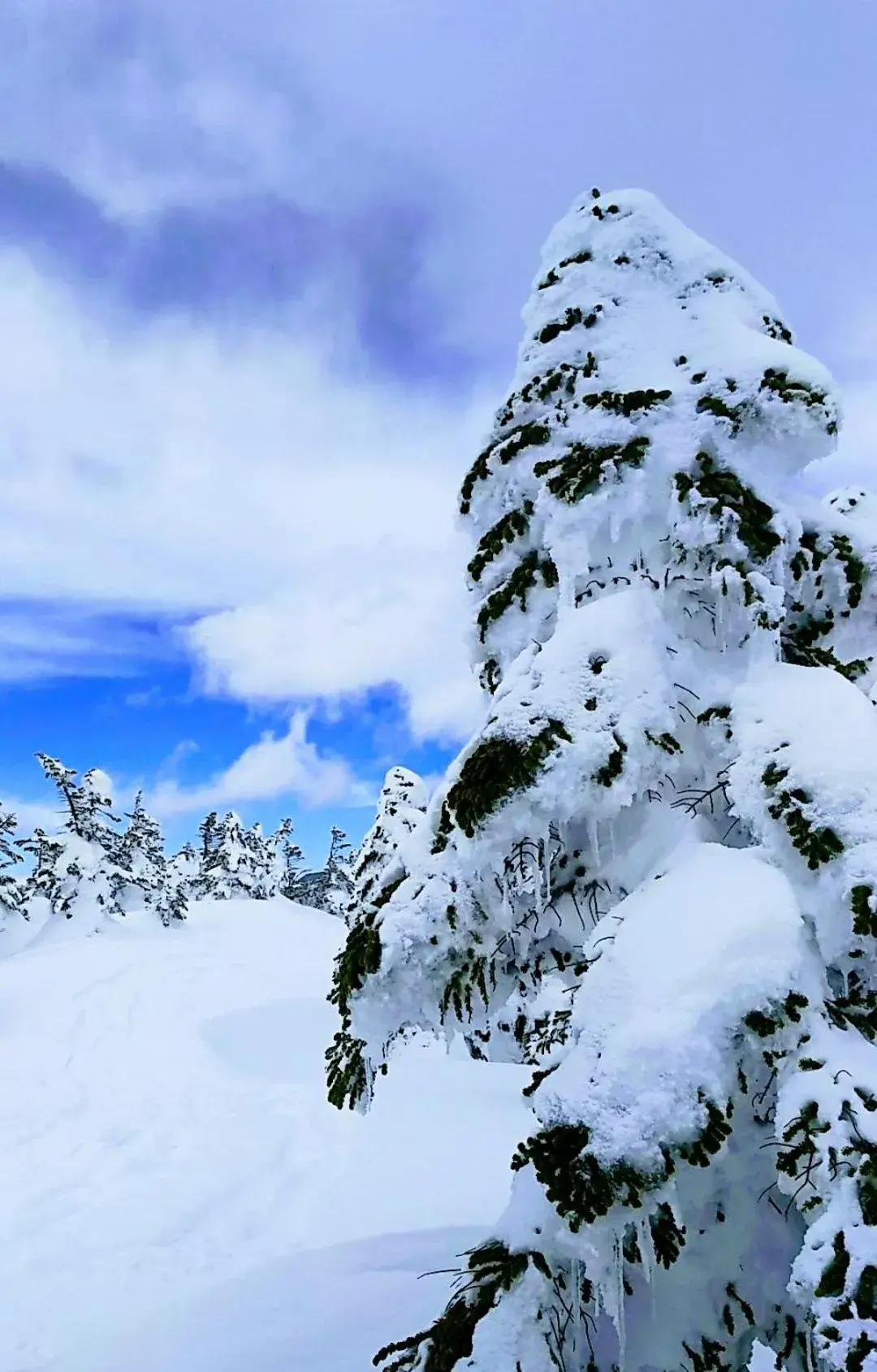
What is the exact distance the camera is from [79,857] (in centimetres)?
3425

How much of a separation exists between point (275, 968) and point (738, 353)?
26.7 m

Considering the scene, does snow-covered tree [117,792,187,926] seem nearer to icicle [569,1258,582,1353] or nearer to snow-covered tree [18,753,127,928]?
snow-covered tree [18,753,127,928]

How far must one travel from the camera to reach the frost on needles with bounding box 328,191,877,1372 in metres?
3.96

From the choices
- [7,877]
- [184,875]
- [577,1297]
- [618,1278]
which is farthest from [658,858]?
[184,875]

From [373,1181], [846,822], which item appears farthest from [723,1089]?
[373,1181]

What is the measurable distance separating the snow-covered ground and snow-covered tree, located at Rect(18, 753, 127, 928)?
29.1 ft

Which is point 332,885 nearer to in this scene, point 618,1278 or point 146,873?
point 146,873

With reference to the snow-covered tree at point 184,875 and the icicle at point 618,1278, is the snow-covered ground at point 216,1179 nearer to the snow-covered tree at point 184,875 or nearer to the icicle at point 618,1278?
the icicle at point 618,1278

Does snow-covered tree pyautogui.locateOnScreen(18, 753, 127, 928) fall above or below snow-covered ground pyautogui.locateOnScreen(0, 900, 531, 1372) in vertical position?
above

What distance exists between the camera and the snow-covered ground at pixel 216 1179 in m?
10.3

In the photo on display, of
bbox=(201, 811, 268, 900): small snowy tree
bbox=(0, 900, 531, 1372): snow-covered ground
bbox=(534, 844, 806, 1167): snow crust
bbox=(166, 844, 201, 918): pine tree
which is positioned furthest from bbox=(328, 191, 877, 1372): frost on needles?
bbox=(201, 811, 268, 900): small snowy tree

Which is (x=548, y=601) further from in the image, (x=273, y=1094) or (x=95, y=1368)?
(x=273, y=1094)

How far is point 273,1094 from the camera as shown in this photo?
59.3ft

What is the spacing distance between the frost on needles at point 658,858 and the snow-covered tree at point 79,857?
31392mm
